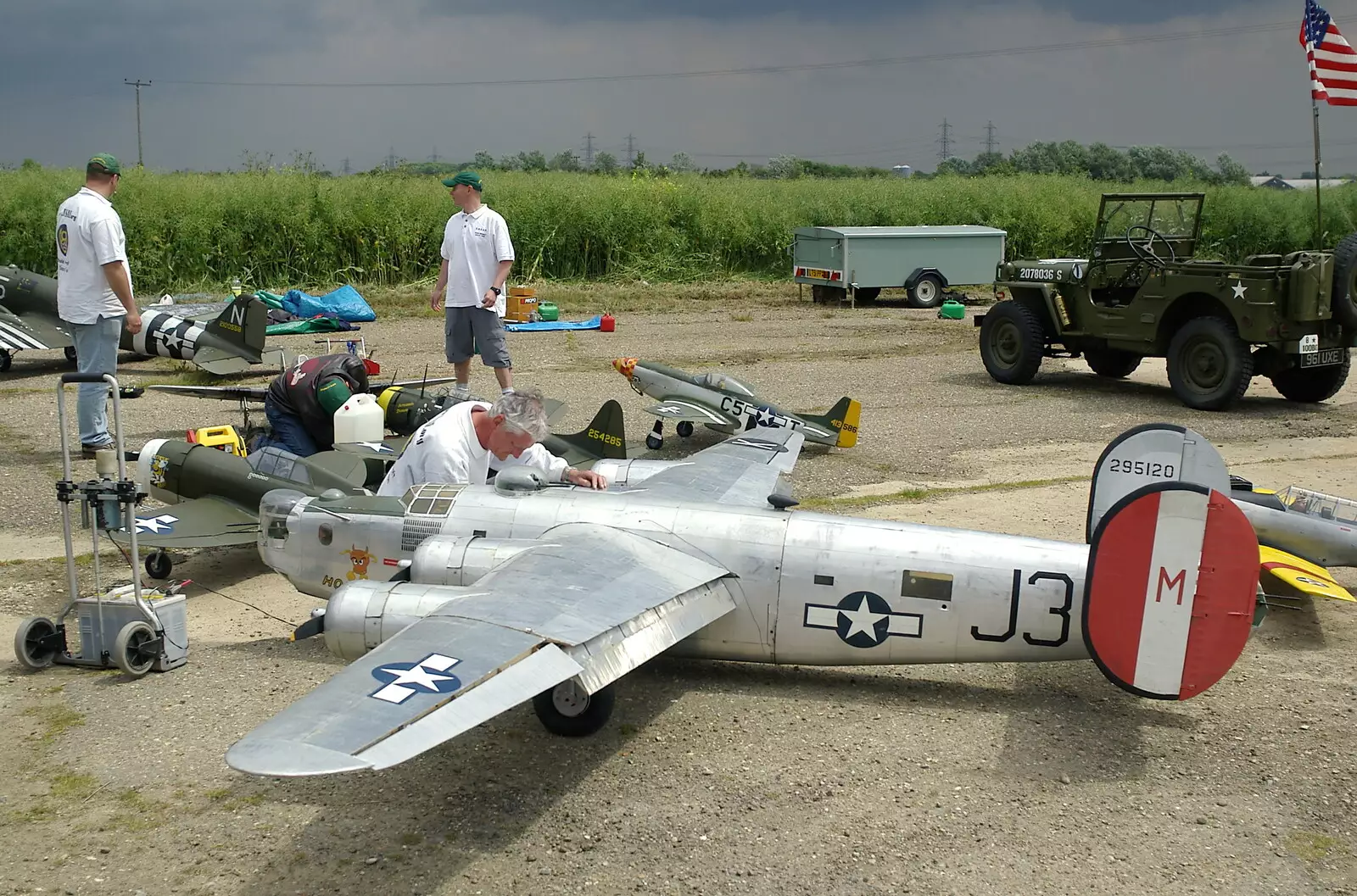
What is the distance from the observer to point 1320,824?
507 centimetres

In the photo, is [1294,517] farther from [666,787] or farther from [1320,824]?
[666,787]

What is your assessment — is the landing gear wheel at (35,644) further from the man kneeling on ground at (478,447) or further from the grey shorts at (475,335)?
the grey shorts at (475,335)

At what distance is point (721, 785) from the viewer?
5430 mm

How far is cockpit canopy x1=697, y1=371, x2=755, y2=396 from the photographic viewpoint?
12.4 metres

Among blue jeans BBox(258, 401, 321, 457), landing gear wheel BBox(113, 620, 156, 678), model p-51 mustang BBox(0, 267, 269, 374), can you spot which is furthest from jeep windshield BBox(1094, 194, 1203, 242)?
landing gear wheel BBox(113, 620, 156, 678)

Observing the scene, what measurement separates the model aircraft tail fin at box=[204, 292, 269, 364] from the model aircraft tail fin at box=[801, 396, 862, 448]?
836cm

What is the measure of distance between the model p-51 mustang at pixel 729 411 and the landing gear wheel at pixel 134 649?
632 centimetres

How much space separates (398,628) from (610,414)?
4677 millimetres

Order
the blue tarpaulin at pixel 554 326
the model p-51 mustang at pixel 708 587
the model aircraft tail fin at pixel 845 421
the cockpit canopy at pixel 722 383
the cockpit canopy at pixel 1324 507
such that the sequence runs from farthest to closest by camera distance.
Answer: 1. the blue tarpaulin at pixel 554 326
2. the cockpit canopy at pixel 722 383
3. the model aircraft tail fin at pixel 845 421
4. the cockpit canopy at pixel 1324 507
5. the model p-51 mustang at pixel 708 587

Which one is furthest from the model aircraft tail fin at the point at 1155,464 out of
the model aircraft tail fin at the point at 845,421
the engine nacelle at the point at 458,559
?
the model aircraft tail fin at the point at 845,421

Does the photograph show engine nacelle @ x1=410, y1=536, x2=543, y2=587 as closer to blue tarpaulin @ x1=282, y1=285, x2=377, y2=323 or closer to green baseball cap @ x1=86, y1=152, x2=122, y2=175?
green baseball cap @ x1=86, y1=152, x2=122, y2=175

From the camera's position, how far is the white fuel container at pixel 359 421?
30.7ft

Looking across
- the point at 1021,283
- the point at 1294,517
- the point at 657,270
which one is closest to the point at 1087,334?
the point at 1021,283

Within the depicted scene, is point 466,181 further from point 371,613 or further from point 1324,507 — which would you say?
point 1324,507
